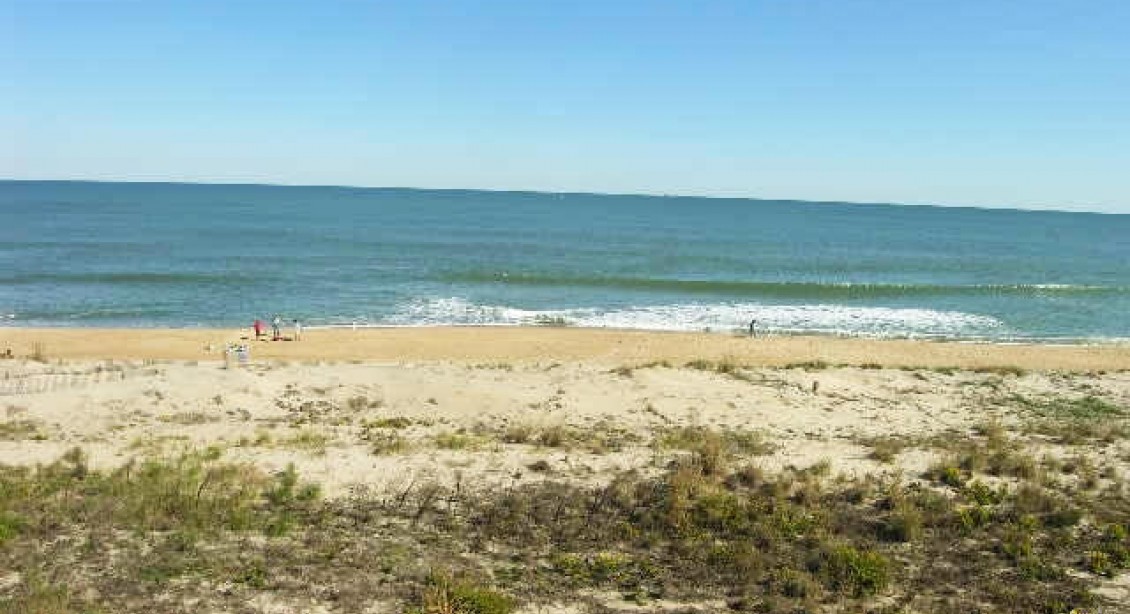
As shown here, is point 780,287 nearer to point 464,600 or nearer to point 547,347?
point 547,347

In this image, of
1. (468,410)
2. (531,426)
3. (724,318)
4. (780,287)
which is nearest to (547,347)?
(724,318)

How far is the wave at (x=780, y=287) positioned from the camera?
57.4 metres

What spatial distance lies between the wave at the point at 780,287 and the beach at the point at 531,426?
2896cm

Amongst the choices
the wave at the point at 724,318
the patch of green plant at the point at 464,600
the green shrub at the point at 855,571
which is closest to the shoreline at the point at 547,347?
the wave at the point at 724,318

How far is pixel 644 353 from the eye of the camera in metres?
34.7

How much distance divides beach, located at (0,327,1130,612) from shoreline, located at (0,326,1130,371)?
3.73 m

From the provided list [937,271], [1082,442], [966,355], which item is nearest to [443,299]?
[966,355]

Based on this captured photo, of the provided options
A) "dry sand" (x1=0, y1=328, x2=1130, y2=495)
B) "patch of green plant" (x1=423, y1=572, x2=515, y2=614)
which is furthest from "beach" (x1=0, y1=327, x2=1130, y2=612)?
"patch of green plant" (x1=423, y1=572, x2=515, y2=614)

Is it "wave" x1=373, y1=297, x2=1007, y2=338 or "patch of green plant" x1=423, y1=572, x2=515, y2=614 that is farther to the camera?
"wave" x1=373, y1=297, x2=1007, y2=338

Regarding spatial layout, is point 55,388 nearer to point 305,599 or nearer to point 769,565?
point 305,599

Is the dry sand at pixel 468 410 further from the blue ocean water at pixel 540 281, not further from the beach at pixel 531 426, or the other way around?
the blue ocean water at pixel 540 281

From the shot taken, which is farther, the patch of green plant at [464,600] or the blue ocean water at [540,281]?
the blue ocean water at [540,281]

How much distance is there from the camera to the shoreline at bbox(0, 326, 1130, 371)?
33.1 metres

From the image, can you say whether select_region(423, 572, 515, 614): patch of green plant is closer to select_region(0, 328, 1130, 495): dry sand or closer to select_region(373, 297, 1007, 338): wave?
select_region(0, 328, 1130, 495): dry sand
